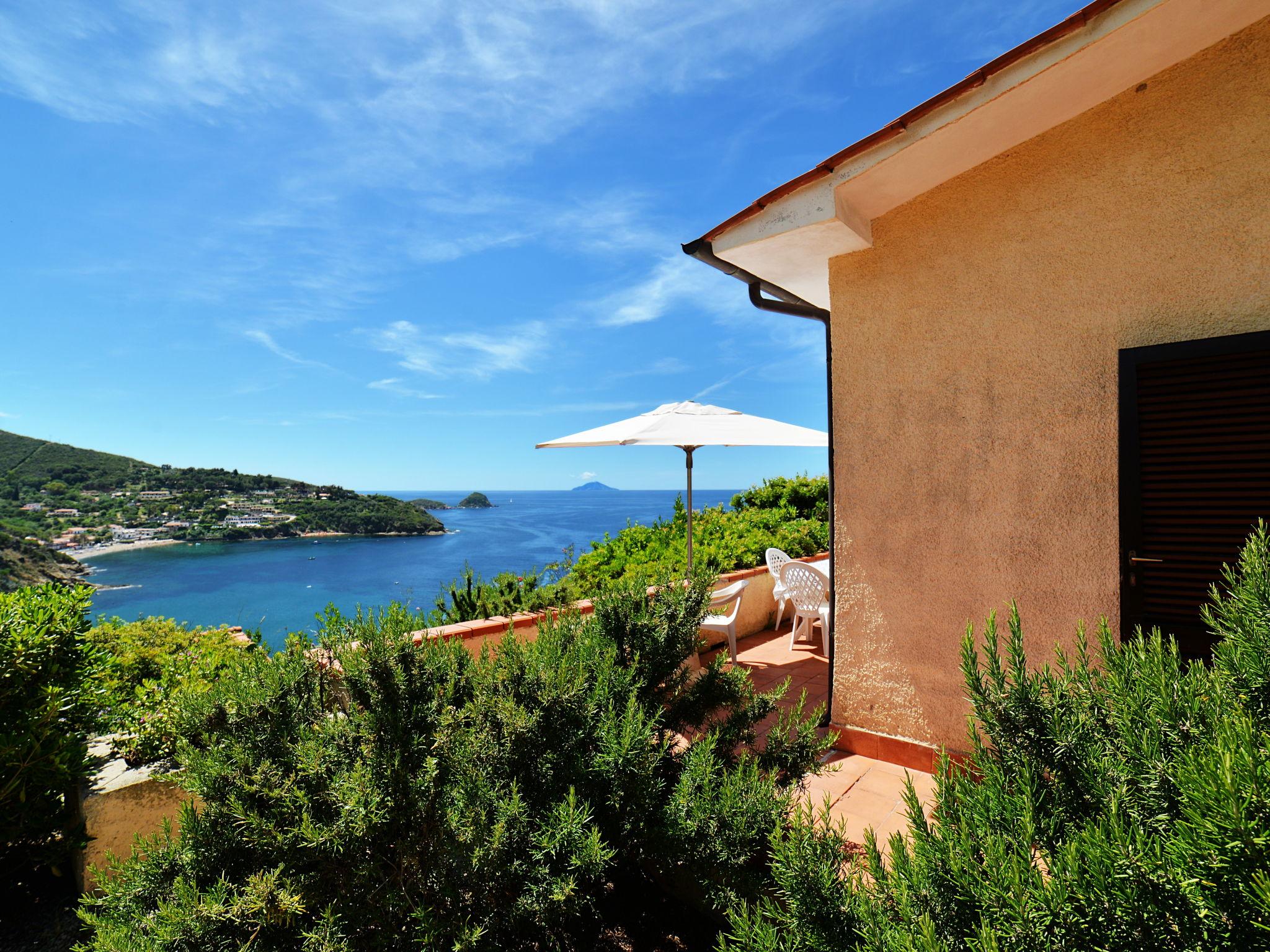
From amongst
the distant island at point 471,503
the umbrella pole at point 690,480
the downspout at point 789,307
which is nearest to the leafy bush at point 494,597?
the umbrella pole at point 690,480

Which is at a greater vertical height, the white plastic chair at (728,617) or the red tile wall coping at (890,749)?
the white plastic chair at (728,617)

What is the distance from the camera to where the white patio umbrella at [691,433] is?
22.2 ft

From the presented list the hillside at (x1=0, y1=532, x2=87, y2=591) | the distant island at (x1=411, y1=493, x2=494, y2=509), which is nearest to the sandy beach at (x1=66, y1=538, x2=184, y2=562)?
the hillside at (x1=0, y1=532, x2=87, y2=591)

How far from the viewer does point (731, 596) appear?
7.12 m

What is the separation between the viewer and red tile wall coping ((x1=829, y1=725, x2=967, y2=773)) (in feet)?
13.7

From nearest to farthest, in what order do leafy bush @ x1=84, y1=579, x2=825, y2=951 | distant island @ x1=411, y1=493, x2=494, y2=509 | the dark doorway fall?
leafy bush @ x1=84, y1=579, x2=825, y2=951 < the dark doorway < distant island @ x1=411, y1=493, x2=494, y2=509

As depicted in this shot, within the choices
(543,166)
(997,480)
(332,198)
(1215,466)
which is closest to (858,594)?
(997,480)

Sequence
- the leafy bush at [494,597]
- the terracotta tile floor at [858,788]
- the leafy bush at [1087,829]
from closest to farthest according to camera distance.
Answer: the leafy bush at [1087,829] < the terracotta tile floor at [858,788] < the leafy bush at [494,597]

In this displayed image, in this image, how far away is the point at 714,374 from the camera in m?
73.9

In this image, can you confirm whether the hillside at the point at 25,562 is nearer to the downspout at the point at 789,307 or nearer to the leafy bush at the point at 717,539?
the leafy bush at the point at 717,539

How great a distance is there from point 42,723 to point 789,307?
20.1 feet

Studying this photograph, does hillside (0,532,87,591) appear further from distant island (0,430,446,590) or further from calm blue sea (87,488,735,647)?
calm blue sea (87,488,735,647)

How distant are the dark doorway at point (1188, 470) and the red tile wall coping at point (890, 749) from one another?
1577mm

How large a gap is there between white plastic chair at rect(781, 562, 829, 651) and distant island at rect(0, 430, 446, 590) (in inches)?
1014
